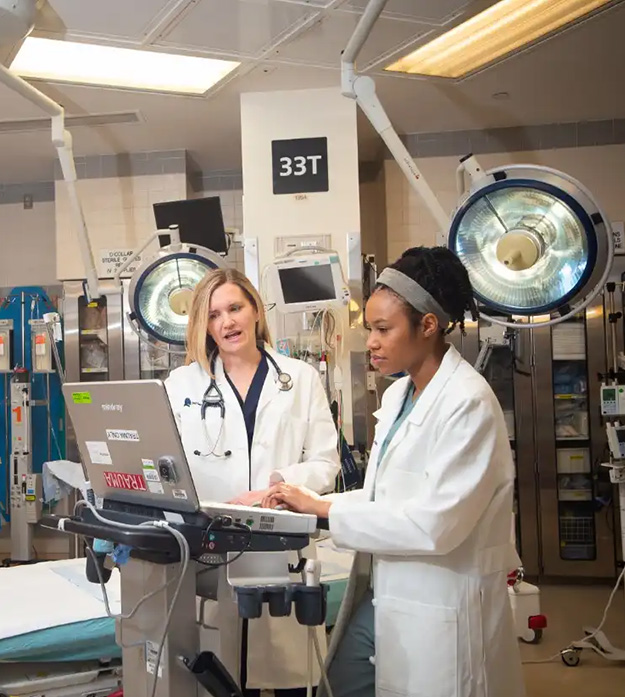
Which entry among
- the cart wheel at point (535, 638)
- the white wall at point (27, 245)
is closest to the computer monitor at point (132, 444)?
the cart wheel at point (535, 638)

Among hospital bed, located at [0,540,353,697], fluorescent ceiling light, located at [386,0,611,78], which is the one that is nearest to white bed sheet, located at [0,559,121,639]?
hospital bed, located at [0,540,353,697]

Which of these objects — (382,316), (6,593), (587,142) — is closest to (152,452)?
(382,316)

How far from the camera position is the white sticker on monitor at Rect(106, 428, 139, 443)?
158 centimetres

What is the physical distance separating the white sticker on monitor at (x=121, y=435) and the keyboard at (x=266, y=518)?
0.68 ft

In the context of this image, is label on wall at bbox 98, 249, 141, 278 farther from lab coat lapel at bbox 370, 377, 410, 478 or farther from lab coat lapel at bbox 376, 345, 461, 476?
lab coat lapel at bbox 376, 345, 461, 476

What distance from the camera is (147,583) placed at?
1.61 m

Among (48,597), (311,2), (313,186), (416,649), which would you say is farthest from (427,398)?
(313,186)

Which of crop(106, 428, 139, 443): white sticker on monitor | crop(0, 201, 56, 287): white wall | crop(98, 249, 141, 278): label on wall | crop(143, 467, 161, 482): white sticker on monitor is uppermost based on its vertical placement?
crop(0, 201, 56, 287): white wall

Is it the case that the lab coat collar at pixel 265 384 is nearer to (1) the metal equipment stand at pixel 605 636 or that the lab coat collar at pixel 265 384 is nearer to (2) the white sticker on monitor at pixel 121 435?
(2) the white sticker on monitor at pixel 121 435

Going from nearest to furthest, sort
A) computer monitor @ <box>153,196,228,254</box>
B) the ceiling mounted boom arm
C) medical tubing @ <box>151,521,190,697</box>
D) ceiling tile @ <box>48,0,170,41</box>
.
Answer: medical tubing @ <box>151,521,190,697</box> → the ceiling mounted boom arm → ceiling tile @ <box>48,0,170,41</box> → computer monitor @ <box>153,196,228,254</box>

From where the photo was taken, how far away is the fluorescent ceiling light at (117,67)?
391cm

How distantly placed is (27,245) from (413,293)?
5.34m

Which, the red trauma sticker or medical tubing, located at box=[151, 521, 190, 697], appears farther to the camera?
the red trauma sticker

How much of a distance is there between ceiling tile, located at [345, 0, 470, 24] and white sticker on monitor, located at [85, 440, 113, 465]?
8.53 feet
